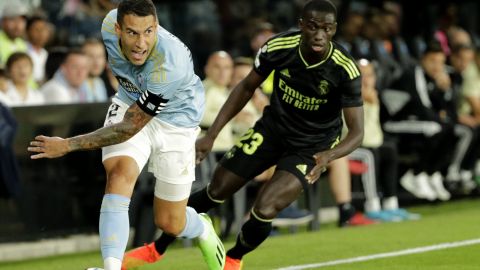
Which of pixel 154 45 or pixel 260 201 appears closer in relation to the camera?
pixel 154 45

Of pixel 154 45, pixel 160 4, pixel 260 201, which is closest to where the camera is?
pixel 154 45

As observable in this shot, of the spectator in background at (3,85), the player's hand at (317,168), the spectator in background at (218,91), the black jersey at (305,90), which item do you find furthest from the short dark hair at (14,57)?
the player's hand at (317,168)

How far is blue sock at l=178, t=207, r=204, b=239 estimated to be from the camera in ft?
29.4

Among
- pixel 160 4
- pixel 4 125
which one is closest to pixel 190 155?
pixel 4 125

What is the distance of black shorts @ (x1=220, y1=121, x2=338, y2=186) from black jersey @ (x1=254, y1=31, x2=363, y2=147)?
0.06 m

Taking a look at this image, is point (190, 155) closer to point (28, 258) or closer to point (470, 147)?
point (28, 258)

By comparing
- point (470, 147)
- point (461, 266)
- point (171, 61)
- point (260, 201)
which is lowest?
point (470, 147)

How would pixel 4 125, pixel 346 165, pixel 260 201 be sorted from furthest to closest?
pixel 346 165, pixel 4 125, pixel 260 201

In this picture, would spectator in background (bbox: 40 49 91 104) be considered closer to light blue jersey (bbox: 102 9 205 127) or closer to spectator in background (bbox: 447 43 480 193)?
light blue jersey (bbox: 102 9 205 127)

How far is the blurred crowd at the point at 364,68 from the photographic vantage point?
13883 millimetres

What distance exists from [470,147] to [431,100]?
89 cm

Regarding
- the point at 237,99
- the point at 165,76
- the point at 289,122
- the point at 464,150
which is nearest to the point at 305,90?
the point at 289,122

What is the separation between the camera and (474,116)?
17.8m

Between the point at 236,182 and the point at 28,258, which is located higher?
the point at 236,182
